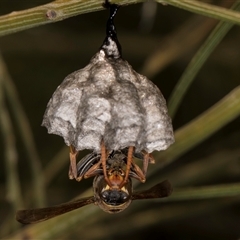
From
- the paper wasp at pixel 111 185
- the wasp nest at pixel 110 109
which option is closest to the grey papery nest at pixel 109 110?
the wasp nest at pixel 110 109

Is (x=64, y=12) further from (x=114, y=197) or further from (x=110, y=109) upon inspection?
(x=114, y=197)

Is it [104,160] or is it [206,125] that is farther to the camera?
[206,125]

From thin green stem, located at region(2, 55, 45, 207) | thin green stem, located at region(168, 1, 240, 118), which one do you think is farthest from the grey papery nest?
thin green stem, located at region(2, 55, 45, 207)

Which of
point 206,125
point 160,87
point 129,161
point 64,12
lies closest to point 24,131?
point 206,125

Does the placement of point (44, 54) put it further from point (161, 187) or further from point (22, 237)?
point (161, 187)

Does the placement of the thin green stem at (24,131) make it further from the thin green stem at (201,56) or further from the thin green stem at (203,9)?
the thin green stem at (203,9)

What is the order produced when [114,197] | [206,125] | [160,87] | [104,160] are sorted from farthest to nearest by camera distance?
[160,87], [206,125], [114,197], [104,160]
